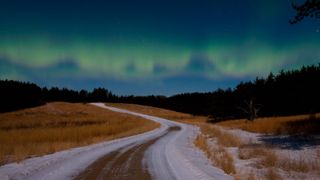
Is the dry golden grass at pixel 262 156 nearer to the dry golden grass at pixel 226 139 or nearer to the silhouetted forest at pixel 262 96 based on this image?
the dry golden grass at pixel 226 139

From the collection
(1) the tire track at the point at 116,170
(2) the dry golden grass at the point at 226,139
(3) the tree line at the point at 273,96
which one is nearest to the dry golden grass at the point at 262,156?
(1) the tire track at the point at 116,170

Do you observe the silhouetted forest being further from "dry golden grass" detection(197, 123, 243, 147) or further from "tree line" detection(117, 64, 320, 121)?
"dry golden grass" detection(197, 123, 243, 147)

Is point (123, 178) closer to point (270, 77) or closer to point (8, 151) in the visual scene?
point (8, 151)

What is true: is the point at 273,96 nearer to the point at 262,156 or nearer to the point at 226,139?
the point at 226,139

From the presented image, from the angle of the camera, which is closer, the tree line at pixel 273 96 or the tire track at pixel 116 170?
the tire track at pixel 116 170

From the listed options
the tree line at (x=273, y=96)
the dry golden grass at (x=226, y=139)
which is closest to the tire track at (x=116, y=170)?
the dry golden grass at (x=226, y=139)

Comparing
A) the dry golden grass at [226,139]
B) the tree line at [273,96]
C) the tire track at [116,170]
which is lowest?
the dry golden grass at [226,139]

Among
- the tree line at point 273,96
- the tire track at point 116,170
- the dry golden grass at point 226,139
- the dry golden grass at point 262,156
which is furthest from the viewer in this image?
the tree line at point 273,96

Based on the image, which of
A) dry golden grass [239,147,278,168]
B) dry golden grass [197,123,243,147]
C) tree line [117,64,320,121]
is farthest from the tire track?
tree line [117,64,320,121]

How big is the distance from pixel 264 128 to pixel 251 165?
Result: 20724 millimetres

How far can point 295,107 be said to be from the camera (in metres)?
67.0

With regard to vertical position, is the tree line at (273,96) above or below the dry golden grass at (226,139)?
above

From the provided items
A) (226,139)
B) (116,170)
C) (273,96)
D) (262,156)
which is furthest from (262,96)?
(116,170)

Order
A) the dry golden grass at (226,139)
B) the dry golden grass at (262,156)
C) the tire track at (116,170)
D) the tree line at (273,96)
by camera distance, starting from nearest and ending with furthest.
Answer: the tire track at (116,170) < the dry golden grass at (262,156) < the dry golden grass at (226,139) < the tree line at (273,96)
